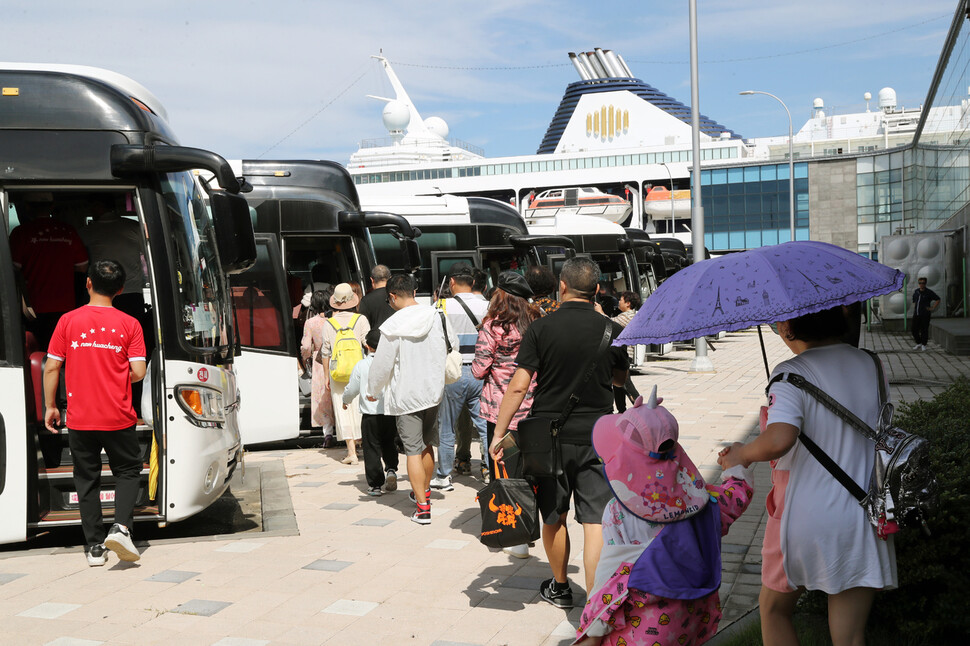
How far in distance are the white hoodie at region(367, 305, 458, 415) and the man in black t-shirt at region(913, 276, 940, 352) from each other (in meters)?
18.0

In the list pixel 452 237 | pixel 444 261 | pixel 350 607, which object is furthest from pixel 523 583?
pixel 452 237

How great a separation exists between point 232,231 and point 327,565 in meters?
2.24

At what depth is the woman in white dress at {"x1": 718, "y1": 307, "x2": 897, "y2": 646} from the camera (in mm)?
2988

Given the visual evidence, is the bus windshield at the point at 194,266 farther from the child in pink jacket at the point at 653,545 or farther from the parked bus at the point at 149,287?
the child in pink jacket at the point at 653,545

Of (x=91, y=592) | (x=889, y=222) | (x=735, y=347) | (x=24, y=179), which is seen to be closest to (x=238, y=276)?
(x=24, y=179)

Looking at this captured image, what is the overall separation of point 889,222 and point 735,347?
40625 mm

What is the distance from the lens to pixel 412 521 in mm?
6914

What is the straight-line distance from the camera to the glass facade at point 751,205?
212ft

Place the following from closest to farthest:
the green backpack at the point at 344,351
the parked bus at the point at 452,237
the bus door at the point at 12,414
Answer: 1. the bus door at the point at 12,414
2. the green backpack at the point at 344,351
3. the parked bus at the point at 452,237

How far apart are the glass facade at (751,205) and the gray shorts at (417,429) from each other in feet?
195

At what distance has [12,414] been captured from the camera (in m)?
5.83

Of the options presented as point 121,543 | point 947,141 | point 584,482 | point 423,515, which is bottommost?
point 423,515

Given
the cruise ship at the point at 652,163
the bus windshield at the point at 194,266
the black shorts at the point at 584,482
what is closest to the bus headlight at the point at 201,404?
the bus windshield at the point at 194,266

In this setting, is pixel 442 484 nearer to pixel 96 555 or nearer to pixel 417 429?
pixel 417 429
